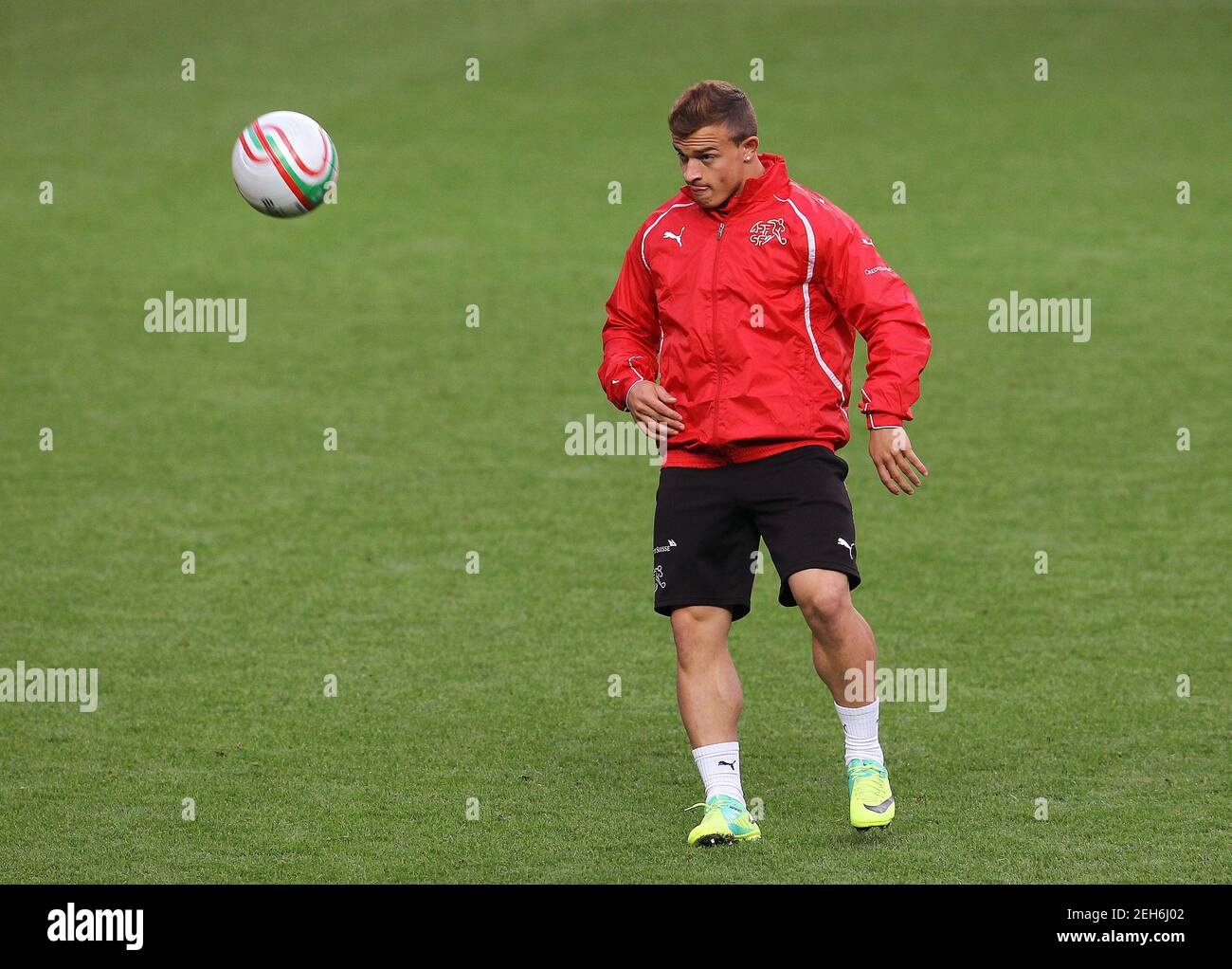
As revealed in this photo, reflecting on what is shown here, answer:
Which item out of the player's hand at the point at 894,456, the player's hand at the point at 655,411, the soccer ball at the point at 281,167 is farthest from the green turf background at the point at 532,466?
the soccer ball at the point at 281,167

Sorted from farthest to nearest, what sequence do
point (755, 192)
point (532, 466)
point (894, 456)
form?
point (532, 466)
point (755, 192)
point (894, 456)

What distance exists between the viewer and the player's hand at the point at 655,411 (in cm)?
522

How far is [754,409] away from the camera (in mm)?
5172

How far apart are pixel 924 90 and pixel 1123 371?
30.9ft

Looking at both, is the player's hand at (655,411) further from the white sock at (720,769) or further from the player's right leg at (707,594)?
the white sock at (720,769)

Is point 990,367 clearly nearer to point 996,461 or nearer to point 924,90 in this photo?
point 996,461

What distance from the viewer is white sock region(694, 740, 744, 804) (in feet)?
17.1

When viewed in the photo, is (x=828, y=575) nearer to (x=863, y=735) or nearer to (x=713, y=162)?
(x=863, y=735)

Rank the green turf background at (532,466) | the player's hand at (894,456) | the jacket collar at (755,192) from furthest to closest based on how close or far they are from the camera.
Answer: the green turf background at (532,466)
the jacket collar at (755,192)
the player's hand at (894,456)

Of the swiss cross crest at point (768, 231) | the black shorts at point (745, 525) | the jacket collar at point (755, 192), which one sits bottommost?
the black shorts at point (745, 525)

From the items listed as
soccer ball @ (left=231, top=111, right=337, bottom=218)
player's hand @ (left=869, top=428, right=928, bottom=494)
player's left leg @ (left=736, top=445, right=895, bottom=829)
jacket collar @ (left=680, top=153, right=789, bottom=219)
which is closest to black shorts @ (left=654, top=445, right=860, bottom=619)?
player's left leg @ (left=736, top=445, right=895, bottom=829)

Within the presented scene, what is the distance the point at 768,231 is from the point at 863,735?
1555mm

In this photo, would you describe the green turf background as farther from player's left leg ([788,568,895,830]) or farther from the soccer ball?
the soccer ball

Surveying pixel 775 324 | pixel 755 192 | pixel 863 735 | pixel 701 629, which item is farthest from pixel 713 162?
pixel 863 735
